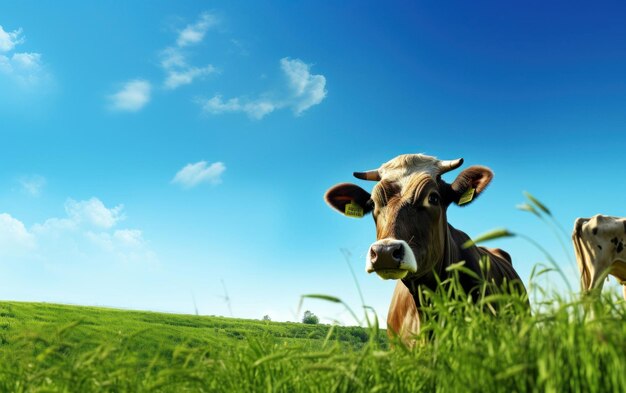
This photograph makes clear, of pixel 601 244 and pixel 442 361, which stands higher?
pixel 601 244

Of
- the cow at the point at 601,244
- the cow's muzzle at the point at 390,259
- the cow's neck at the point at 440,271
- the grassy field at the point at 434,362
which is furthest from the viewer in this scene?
the cow at the point at 601,244

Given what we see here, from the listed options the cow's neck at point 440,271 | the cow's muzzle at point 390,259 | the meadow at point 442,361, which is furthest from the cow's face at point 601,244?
the meadow at point 442,361

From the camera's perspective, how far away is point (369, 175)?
7.97 meters

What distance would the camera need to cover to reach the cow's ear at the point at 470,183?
7.50 metres

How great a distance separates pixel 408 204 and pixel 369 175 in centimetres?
124

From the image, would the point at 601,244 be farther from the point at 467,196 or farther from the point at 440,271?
the point at 440,271

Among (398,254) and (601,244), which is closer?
(398,254)

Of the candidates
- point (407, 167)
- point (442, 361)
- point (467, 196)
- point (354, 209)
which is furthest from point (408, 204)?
point (442, 361)

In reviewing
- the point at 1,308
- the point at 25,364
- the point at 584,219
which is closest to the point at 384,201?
the point at 584,219

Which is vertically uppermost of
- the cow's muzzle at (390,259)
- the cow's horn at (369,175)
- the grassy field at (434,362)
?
the cow's horn at (369,175)

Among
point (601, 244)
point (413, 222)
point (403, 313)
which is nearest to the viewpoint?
point (413, 222)

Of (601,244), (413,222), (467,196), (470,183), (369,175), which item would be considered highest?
(369,175)

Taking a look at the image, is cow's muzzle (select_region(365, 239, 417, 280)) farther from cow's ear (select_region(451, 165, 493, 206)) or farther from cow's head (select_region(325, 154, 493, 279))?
cow's ear (select_region(451, 165, 493, 206))

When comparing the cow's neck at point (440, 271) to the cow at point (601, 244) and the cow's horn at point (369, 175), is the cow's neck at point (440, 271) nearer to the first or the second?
the cow's horn at point (369, 175)
